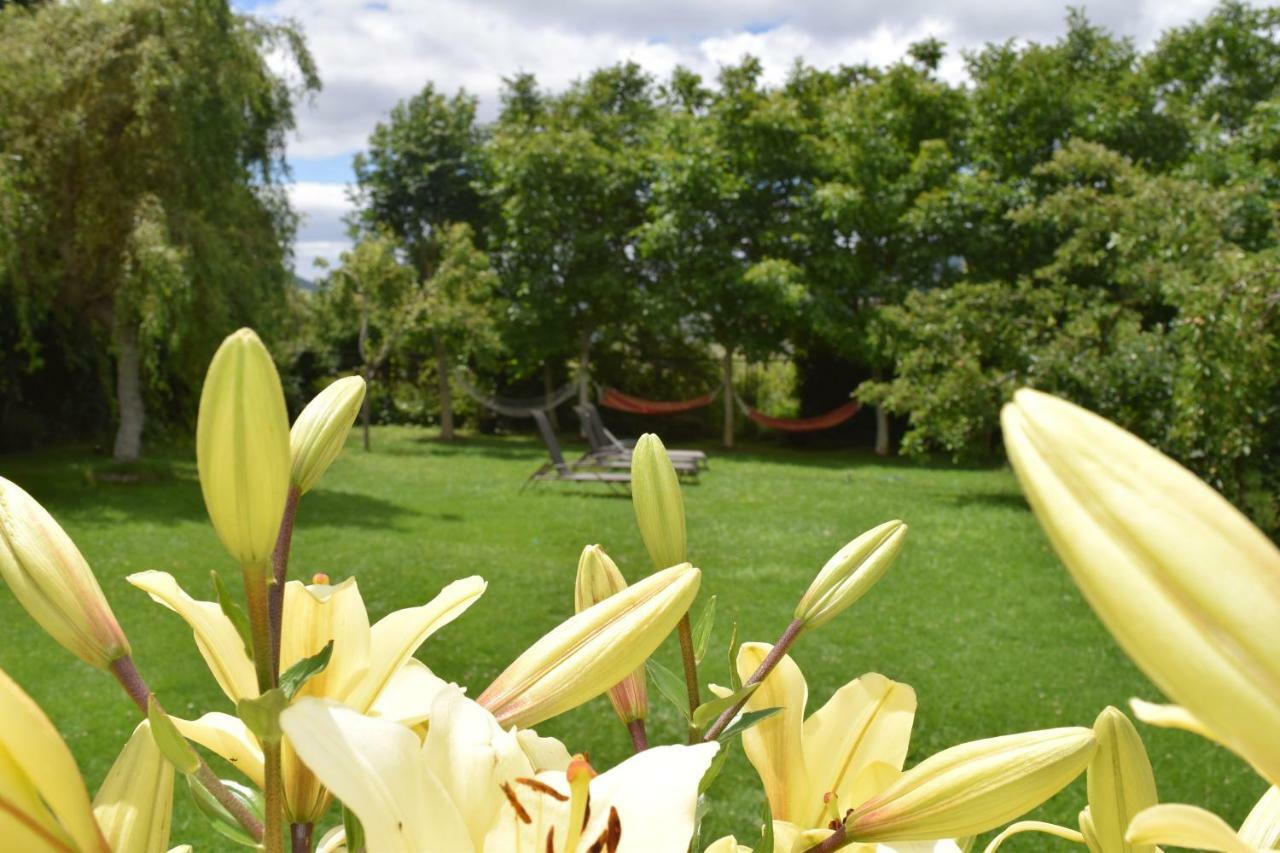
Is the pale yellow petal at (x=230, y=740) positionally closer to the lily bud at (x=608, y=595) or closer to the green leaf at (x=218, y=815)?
the green leaf at (x=218, y=815)

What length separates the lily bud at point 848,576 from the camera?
47 centimetres

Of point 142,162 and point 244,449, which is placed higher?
point 142,162

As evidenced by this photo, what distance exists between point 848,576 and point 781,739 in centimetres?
8

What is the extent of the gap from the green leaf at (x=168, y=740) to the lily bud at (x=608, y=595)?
0.61 ft

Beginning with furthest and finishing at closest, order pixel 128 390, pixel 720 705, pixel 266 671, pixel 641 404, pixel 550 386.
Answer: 1. pixel 550 386
2. pixel 641 404
3. pixel 128 390
4. pixel 720 705
5. pixel 266 671

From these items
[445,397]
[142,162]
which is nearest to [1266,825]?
[142,162]

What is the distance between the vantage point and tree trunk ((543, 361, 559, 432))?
704 inches

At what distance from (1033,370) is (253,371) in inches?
365

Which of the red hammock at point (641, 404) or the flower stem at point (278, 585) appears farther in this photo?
the red hammock at point (641, 404)

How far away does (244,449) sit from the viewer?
29 cm

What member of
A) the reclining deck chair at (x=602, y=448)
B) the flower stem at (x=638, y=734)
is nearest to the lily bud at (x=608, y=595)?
the flower stem at (x=638, y=734)

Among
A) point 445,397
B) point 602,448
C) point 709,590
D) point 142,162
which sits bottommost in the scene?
point 709,590

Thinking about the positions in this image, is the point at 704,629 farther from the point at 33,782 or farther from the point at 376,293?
the point at 376,293

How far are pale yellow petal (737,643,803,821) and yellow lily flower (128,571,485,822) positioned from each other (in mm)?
135
